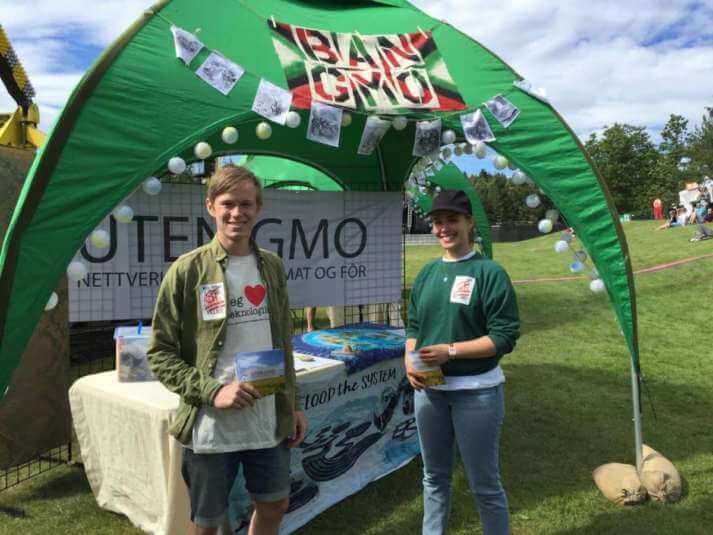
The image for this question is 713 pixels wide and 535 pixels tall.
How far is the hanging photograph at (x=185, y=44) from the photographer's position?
260cm

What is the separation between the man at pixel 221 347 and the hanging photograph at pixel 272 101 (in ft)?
2.93

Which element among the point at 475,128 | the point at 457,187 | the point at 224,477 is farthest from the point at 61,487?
the point at 457,187

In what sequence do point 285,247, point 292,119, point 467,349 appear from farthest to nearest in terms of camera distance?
point 285,247
point 292,119
point 467,349

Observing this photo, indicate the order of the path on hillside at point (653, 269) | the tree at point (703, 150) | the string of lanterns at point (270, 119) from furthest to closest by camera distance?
the tree at point (703, 150) < the path on hillside at point (653, 269) < the string of lanterns at point (270, 119)

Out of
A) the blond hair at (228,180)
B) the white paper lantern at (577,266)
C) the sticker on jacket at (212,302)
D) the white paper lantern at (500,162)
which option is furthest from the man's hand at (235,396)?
the white paper lantern at (577,266)

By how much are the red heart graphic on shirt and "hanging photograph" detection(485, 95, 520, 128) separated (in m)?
1.98

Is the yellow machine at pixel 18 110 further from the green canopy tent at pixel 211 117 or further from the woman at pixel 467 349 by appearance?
the woman at pixel 467 349

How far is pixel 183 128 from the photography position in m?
2.50

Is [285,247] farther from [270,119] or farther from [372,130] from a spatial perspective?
[270,119]

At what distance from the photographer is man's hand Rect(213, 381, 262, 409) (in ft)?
5.81

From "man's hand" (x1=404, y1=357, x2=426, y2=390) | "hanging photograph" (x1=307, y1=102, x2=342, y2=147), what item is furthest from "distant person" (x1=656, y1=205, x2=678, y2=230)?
"man's hand" (x1=404, y1=357, x2=426, y2=390)

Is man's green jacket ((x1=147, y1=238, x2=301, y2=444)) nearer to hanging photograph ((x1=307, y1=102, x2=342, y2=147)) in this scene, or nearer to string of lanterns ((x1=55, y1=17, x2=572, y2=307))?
string of lanterns ((x1=55, y1=17, x2=572, y2=307))

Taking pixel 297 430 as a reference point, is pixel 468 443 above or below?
below

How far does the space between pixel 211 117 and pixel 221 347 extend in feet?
3.96
